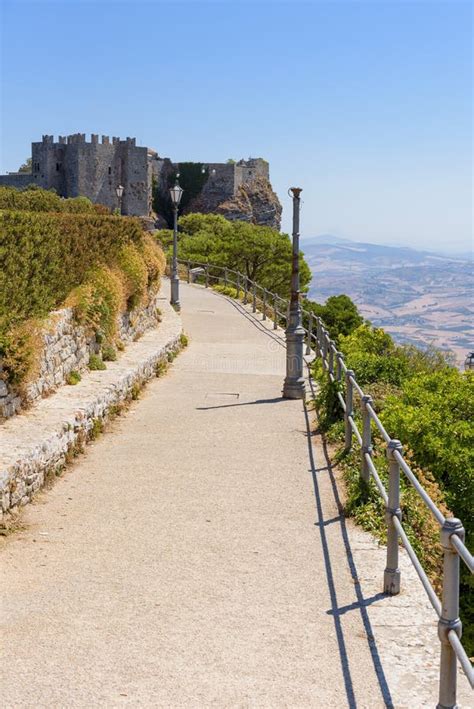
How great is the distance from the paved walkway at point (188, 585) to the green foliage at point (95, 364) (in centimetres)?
243

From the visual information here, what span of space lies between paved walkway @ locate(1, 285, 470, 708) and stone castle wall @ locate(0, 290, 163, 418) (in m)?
0.99

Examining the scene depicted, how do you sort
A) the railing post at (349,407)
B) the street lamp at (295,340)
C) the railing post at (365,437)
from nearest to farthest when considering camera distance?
the railing post at (365,437) → the railing post at (349,407) → the street lamp at (295,340)

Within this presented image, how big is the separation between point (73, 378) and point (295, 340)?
155 inches

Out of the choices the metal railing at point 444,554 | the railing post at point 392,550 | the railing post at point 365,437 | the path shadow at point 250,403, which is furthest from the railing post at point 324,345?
the railing post at point 392,550

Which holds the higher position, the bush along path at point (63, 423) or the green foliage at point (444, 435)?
the bush along path at point (63, 423)

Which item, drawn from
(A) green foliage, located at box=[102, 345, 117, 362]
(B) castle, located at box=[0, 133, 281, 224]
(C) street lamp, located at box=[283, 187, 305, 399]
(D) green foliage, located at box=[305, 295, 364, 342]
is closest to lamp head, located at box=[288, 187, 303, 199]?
(C) street lamp, located at box=[283, 187, 305, 399]

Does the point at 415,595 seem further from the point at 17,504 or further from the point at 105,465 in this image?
the point at 105,465

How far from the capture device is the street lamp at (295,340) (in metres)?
13.8

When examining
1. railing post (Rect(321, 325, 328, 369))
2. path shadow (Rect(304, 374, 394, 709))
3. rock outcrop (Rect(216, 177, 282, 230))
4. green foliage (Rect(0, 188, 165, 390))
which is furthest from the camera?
rock outcrop (Rect(216, 177, 282, 230))

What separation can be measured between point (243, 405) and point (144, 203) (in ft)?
253

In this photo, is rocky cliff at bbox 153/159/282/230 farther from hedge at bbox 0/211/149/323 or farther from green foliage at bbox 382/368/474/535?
green foliage at bbox 382/368/474/535

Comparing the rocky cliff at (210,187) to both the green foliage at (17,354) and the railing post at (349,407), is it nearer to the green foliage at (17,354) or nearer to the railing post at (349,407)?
the green foliage at (17,354)

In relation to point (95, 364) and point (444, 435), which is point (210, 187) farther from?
point (444, 435)

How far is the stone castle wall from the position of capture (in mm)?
9500
